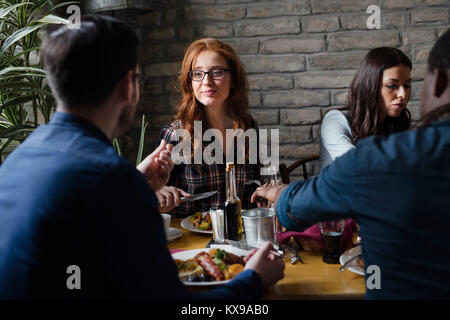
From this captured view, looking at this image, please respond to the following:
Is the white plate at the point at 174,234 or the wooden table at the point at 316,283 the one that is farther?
the white plate at the point at 174,234

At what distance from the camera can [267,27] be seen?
2.73m

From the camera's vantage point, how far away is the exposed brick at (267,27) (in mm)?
2699

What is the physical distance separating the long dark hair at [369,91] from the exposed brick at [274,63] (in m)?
0.54

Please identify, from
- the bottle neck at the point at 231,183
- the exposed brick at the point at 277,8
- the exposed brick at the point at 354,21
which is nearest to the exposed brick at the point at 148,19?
the exposed brick at the point at 277,8

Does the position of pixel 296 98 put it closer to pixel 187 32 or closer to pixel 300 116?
pixel 300 116

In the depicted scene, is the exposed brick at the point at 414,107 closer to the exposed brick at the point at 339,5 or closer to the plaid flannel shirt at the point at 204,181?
the exposed brick at the point at 339,5

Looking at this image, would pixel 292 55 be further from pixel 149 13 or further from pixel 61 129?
pixel 61 129

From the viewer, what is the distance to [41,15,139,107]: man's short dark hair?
2.90 feet

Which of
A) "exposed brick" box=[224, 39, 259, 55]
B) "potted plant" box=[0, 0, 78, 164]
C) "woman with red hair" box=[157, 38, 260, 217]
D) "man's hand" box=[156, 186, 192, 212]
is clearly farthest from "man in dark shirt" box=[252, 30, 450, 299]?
"exposed brick" box=[224, 39, 259, 55]

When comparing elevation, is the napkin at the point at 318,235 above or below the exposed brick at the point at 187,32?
below

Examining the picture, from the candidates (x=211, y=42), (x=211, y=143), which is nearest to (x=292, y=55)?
(x=211, y=42)

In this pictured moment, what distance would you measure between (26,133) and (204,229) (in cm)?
99

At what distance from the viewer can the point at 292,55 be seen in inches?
107

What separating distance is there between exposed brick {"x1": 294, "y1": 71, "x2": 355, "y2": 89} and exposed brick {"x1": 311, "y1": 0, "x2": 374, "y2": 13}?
0.37 meters
